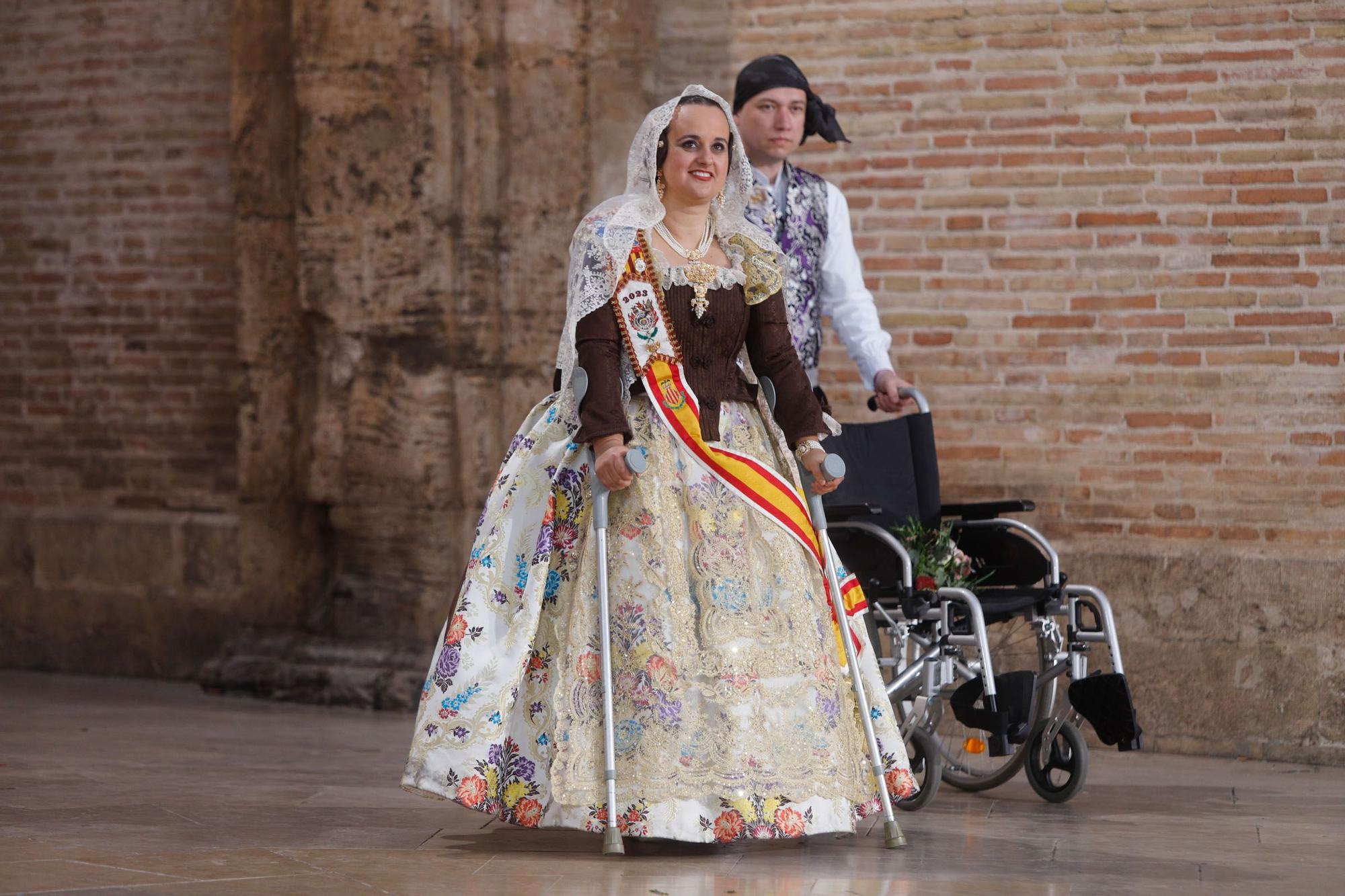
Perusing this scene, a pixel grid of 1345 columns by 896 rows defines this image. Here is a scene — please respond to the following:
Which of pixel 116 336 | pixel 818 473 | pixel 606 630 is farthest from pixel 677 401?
pixel 116 336

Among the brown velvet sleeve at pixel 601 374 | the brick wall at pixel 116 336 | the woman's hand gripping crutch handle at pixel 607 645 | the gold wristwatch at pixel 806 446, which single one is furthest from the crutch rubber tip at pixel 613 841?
the brick wall at pixel 116 336

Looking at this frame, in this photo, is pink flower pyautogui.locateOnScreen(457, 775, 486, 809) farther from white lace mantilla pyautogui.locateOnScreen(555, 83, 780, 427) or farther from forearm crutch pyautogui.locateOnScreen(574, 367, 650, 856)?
white lace mantilla pyautogui.locateOnScreen(555, 83, 780, 427)

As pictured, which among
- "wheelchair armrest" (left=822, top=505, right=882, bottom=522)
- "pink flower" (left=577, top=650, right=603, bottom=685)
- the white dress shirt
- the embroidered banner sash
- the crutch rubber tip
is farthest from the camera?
the white dress shirt

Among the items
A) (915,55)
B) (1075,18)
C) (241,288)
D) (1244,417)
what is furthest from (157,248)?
(1244,417)

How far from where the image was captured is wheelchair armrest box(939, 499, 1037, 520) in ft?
17.7

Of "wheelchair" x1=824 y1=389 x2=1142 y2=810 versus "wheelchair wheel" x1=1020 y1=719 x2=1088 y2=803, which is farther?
"wheelchair wheel" x1=1020 y1=719 x2=1088 y2=803

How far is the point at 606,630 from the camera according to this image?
4.28m

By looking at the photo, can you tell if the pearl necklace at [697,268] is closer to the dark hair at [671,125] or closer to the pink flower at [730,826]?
the dark hair at [671,125]

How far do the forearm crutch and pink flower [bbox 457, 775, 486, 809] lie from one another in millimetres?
316

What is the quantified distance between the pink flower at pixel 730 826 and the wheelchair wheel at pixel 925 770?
1072 millimetres

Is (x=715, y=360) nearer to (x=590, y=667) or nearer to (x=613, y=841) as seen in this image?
(x=590, y=667)

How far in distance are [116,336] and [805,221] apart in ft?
13.9

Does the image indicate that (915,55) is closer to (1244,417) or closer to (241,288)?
(1244,417)

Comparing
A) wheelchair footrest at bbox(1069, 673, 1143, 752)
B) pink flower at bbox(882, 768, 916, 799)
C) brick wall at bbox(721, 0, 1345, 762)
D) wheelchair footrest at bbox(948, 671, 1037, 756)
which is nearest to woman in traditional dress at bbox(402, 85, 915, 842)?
pink flower at bbox(882, 768, 916, 799)
